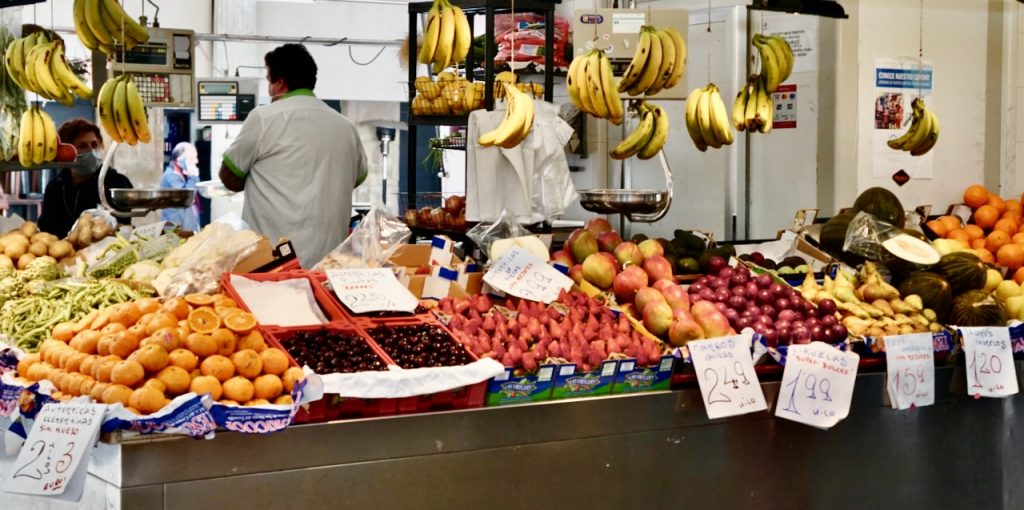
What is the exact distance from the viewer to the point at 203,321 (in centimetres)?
291

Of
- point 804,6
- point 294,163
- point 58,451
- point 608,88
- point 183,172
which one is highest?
point 804,6

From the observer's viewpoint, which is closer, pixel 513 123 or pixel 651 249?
pixel 651 249

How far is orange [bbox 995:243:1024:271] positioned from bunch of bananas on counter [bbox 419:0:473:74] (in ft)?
8.60

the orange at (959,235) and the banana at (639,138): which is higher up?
the banana at (639,138)

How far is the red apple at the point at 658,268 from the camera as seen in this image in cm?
399

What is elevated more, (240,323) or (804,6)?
(804,6)

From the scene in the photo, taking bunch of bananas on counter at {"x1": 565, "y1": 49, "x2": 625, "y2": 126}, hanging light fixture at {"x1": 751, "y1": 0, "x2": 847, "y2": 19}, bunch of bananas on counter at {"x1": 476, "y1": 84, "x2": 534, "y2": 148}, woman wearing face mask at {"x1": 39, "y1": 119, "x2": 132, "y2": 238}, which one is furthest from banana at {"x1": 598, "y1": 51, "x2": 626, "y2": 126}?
woman wearing face mask at {"x1": 39, "y1": 119, "x2": 132, "y2": 238}

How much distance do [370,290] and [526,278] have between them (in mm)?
600

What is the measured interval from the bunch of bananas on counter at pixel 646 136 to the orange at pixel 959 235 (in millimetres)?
1563

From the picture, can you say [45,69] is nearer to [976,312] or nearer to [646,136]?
[646,136]

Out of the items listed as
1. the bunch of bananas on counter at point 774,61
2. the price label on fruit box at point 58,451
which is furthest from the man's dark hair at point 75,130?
the price label on fruit box at point 58,451

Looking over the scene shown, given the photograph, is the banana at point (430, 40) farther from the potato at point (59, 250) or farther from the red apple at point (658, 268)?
the potato at point (59, 250)

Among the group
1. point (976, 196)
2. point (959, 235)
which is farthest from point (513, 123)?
point (976, 196)

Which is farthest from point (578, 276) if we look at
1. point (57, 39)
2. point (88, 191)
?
point (88, 191)
